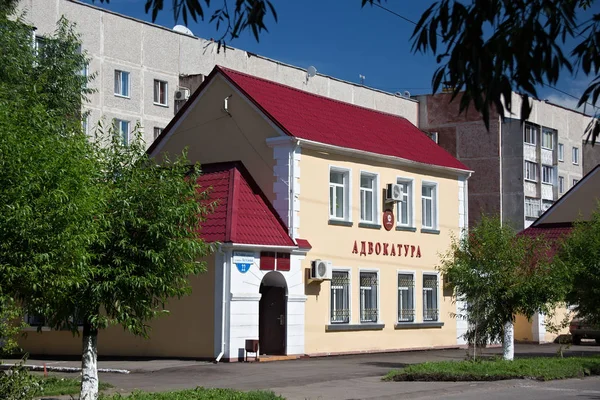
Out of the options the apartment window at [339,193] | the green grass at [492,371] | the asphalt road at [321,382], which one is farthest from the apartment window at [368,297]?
the green grass at [492,371]

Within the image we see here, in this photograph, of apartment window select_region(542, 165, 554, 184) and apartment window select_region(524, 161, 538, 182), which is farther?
apartment window select_region(542, 165, 554, 184)

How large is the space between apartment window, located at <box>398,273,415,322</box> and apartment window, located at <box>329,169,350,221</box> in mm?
3383

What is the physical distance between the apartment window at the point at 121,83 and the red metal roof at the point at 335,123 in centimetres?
1923

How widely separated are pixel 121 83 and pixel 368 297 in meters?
24.8

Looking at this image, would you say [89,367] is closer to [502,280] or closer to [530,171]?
[502,280]

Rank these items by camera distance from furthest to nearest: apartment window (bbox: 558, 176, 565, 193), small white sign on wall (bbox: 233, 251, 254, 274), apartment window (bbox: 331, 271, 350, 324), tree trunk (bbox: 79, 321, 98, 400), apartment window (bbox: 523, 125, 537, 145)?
apartment window (bbox: 558, 176, 565, 193) < apartment window (bbox: 523, 125, 537, 145) < apartment window (bbox: 331, 271, 350, 324) < small white sign on wall (bbox: 233, 251, 254, 274) < tree trunk (bbox: 79, 321, 98, 400)

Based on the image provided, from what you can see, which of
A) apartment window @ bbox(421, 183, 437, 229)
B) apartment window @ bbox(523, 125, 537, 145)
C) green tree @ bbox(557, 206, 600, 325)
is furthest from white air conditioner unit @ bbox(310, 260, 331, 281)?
apartment window @ bbox(523, 125, 537, 145)

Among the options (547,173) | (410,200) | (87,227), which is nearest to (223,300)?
(410,200)

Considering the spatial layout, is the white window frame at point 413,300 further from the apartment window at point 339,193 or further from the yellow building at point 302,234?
the apartment window at point 339,193

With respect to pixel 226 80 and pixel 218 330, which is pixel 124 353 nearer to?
pixel 218 330

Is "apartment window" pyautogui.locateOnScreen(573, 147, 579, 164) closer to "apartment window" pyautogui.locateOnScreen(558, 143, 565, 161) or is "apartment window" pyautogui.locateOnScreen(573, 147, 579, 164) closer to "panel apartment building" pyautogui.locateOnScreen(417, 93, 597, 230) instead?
"apartment window" pyautogui.locateOnScreen(558, 143, 565, 161)

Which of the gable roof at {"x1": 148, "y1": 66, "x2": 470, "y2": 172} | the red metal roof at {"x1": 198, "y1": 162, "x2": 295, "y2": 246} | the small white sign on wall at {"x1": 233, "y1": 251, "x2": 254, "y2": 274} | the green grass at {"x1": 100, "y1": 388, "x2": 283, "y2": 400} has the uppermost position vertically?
the gable roof at {"x1": 148, "y1": 66, "x2": 470, "y2": 172}

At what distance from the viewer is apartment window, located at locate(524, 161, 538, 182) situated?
206ft

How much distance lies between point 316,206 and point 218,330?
5208 mm
